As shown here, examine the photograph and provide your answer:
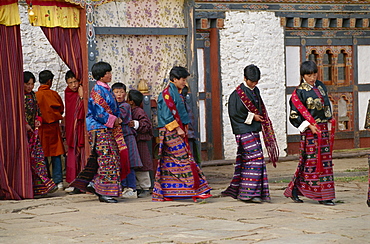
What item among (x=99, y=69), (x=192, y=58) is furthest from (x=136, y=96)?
(x=192, y=58)

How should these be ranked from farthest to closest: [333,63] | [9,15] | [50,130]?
[333,63] → [50,130] → [9,15]

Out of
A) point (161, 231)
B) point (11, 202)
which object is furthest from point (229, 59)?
point (161, 231)

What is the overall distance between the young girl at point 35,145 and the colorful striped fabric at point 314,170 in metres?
3.07

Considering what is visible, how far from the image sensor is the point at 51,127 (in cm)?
971

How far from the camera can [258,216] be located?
6980 millimetres

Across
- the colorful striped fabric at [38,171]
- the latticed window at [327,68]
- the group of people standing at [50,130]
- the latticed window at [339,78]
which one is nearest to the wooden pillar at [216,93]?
the latticed window at [339,78]

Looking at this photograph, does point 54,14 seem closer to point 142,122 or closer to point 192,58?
point 142,122

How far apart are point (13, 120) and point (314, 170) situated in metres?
3.58

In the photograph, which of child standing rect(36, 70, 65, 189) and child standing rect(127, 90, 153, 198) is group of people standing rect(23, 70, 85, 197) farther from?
child standing rect(127, 90, 153, 198)

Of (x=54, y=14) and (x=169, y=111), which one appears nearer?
(x=169, y=111)

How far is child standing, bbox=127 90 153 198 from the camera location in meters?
8.88

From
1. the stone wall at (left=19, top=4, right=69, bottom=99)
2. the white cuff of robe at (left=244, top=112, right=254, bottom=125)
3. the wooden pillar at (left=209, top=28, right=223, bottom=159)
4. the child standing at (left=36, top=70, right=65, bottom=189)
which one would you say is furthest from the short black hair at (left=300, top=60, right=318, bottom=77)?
the wooden pillar at (left=209, top=28, right=223, bottom=159)

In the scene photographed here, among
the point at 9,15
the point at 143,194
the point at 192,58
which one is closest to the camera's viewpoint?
the point at 9,15

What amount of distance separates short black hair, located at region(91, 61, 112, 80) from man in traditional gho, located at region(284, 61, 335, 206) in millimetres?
2101
